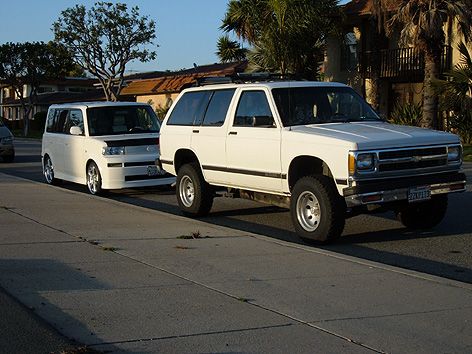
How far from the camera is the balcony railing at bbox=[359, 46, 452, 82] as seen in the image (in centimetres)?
2983

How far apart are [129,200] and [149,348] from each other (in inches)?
381

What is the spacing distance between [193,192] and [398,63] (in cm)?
2156

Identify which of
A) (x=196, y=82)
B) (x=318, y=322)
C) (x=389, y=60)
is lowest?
(x=318, y=322)

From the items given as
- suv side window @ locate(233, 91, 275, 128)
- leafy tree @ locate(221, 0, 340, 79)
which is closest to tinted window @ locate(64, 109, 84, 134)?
suv side window @ locate(233, 91, 275, 128)

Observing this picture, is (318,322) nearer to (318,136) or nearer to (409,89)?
(318,136)

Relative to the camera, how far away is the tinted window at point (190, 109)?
1153 centimetres

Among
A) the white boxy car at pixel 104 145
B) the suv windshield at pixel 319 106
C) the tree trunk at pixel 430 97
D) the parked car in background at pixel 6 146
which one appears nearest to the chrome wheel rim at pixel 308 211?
the suv windshield at pixel 319 106

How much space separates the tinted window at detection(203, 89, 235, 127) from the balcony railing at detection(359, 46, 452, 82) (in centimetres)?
1966

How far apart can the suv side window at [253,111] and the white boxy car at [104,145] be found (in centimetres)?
437

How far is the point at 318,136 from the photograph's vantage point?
919 centimetres

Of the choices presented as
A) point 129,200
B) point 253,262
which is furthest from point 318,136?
point 129,200

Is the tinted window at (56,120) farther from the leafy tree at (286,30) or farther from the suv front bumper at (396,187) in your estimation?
the leafy tree at (286,30)

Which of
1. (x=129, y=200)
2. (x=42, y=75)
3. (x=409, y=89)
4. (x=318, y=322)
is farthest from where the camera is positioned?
(x=42, y=75)

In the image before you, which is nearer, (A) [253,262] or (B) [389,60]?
(A) [253,262]
